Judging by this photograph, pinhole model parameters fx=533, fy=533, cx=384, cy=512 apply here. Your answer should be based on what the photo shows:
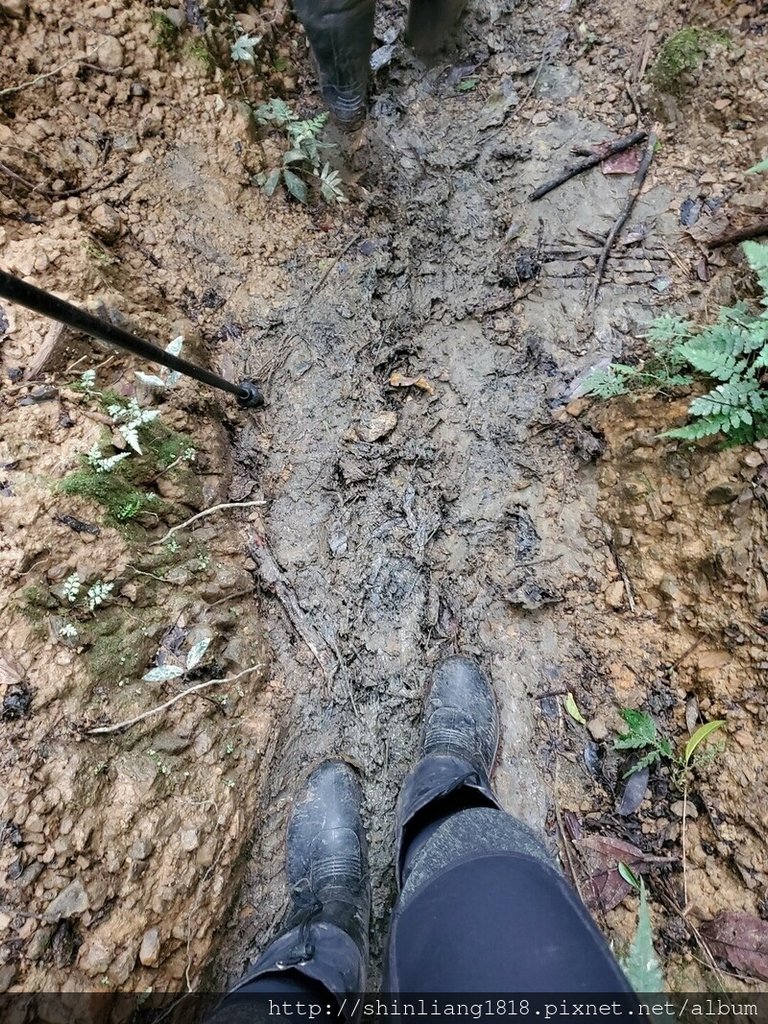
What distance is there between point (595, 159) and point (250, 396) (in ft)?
7.63

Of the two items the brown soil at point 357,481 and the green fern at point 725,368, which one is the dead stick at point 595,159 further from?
the green fern at point 725,368

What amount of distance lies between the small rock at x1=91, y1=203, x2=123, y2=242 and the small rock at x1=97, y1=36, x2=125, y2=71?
0.63 meters

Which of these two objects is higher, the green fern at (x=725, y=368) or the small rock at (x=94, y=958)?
the green fern at (x=725, y=368)

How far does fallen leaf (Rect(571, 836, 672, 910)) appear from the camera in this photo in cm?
193

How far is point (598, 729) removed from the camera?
2189mm

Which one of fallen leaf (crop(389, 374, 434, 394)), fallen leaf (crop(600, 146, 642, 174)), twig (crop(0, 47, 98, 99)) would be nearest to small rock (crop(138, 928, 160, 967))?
fallen leaf (crop(389, 374, 434, 394))

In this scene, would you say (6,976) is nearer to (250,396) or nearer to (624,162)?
(250,396)

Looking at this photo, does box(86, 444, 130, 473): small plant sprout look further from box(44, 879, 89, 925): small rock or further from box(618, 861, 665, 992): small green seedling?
box(618, 861, 665, 992): small green seedling

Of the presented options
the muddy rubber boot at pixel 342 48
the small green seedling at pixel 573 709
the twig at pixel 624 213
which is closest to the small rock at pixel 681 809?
the small green seedling at pixel 573 709

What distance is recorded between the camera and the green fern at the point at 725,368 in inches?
76.3

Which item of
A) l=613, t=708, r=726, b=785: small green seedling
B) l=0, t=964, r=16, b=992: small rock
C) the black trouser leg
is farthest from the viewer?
l=613, t=708, r=726, b=785: small green seedling

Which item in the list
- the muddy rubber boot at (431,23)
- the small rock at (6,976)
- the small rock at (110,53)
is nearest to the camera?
the small rock at (6,976)

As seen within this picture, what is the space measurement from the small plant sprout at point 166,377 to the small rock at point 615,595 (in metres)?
2.05

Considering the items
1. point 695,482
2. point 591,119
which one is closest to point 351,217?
point 591,119
